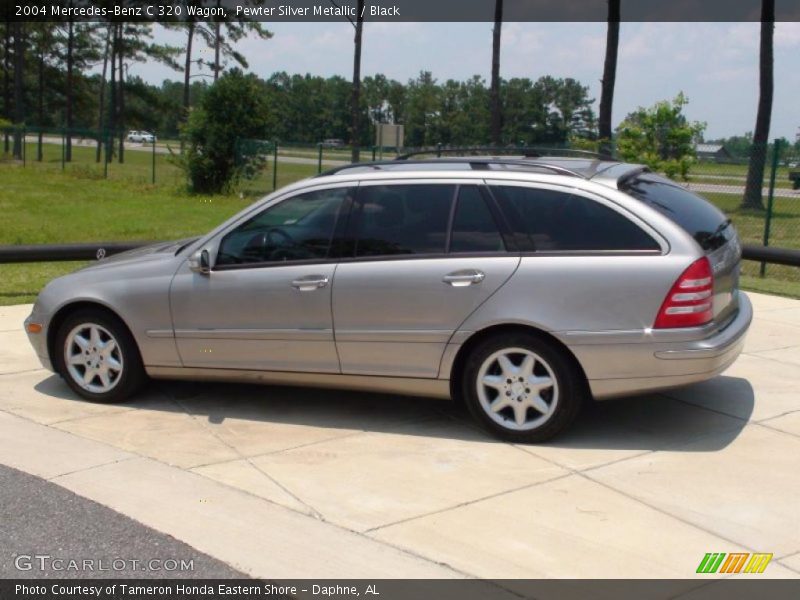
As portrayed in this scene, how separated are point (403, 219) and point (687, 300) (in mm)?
1776

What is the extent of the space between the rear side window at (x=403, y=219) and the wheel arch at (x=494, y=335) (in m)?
0.58

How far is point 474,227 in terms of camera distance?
600 cm

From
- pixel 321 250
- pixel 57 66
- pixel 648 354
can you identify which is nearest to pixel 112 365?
pixel 321 250

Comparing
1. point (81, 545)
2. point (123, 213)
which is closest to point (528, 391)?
point (81, 545)

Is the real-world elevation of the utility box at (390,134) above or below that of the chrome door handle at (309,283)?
above

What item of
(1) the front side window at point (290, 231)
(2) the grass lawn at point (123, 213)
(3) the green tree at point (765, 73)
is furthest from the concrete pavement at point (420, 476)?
(3) the green tree at point (765, 73)

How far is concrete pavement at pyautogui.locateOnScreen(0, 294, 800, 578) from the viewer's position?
445 centimetres

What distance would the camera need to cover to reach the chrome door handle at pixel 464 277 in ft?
19.1

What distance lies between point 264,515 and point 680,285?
259 cm

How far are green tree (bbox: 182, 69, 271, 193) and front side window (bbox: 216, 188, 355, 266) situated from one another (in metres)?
23.9

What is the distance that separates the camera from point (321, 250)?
631cm

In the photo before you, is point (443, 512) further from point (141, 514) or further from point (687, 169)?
point (687, 169)

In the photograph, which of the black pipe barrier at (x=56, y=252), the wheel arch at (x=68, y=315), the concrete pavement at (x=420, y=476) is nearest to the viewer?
the concrete pavement at (x=420, y=476)

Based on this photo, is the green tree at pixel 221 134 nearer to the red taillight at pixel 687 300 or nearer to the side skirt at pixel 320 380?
the side skirt at pixel 320 380
